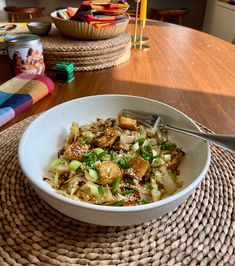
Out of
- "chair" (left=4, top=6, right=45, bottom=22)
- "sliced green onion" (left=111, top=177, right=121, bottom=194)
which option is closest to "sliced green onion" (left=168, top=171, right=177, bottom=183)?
"sliced green onion" (left=111, top=177, right=121, bottom=194)

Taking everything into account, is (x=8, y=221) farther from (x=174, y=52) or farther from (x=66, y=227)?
(x=174, y=52)

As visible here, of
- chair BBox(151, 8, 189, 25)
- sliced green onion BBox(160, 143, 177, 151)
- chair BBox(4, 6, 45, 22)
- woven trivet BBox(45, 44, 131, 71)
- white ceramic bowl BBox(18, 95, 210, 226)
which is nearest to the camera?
white ceramic bowl BBox(18, 95, 210, 226)

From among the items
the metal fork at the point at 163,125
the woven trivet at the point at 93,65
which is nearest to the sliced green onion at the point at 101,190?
the metal fork at the point at 163,125

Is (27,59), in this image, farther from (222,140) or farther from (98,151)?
(222,140)

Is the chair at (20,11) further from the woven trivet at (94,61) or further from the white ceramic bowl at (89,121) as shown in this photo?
the white ceramic bowl at (89,121)

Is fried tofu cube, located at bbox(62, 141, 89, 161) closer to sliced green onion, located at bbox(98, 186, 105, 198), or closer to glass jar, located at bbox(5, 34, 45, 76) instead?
sliced green onion, located at bbox(98, 186, 105, 198)

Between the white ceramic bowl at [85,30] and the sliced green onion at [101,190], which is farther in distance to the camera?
the white ceramic bowl at [85,30]
